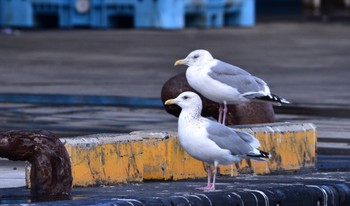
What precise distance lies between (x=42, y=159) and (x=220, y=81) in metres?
2.26

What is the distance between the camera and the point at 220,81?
9.74m

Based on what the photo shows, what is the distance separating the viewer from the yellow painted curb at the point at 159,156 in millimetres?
8922

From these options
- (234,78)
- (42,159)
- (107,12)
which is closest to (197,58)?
(234,78)

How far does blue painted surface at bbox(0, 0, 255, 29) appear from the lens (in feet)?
103

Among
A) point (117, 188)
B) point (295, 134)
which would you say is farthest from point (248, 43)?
point (117, 188)

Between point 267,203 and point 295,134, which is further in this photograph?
point 295,134

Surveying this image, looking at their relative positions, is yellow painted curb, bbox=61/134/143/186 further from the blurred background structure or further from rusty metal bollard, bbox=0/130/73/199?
the blurred background structure

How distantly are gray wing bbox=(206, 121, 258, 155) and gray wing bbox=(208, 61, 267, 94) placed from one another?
1383 mm

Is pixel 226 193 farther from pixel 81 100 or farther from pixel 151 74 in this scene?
pixel 151 74

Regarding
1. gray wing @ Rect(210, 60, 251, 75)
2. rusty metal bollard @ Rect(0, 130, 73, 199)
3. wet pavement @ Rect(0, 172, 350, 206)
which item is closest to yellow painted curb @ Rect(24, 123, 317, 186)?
wet pavement @ Rect(0, 172, 350, 206)

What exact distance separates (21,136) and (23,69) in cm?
1307

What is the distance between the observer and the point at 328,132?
522 inches

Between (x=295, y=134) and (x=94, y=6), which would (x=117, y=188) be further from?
(x=94, y=6)

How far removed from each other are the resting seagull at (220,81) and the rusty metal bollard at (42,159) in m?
1.88
